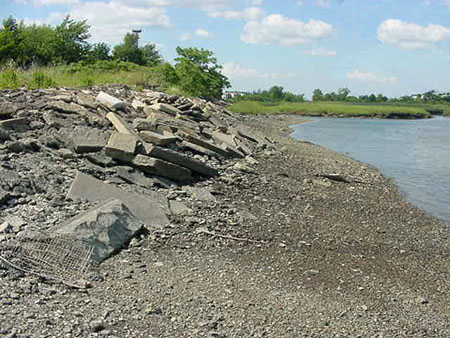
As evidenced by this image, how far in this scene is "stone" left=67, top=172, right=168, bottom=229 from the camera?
7.42 m

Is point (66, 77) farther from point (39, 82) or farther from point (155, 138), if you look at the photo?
point (155, 138)

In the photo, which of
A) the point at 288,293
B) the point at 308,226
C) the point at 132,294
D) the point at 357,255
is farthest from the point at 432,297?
the point at 132,294

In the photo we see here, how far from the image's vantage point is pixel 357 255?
771 centimetres

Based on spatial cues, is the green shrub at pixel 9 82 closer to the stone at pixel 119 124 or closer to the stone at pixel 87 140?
the stone at pixel 119 124

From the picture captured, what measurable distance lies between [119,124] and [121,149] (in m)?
2.02

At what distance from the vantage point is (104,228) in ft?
21.4

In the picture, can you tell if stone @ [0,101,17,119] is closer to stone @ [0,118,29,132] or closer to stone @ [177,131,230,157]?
stone @ [0,118,29,132]

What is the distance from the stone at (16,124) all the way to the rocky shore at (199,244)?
0.03 meters

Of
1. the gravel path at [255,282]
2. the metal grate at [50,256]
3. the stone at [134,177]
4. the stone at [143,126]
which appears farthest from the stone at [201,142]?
the metal grate at [50,256]

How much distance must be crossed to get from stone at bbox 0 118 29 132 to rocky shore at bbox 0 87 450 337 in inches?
1.1

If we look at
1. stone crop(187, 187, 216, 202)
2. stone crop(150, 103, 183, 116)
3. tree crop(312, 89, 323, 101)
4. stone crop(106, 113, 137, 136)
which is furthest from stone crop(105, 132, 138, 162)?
tree crop(312, 89, 323, 101)

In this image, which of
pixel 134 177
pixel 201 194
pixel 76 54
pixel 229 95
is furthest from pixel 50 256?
pixel 229 95

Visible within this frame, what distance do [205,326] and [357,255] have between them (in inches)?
136

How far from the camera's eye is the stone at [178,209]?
798 cm
